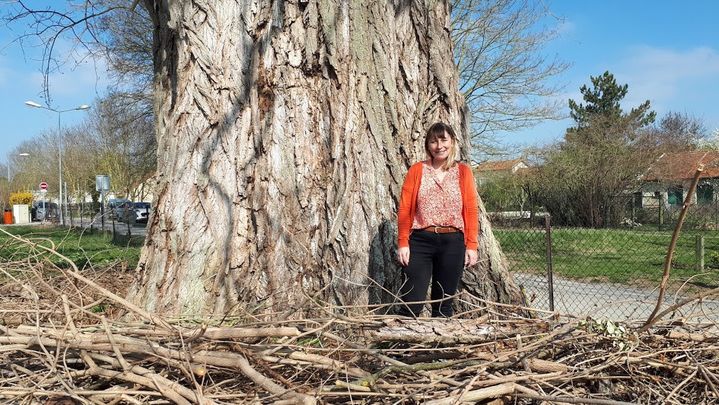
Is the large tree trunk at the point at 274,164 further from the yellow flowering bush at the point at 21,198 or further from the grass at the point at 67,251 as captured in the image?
the yellow flowering bush at the point at 21,198

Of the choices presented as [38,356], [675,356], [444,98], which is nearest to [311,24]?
[444,98]

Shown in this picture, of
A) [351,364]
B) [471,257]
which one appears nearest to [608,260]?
[471,257]

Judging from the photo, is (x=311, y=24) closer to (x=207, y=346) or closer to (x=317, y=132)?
(x=317, y=132)

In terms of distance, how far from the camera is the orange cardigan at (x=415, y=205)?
3611 millimetres

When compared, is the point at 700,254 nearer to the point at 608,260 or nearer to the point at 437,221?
the point at 608,260

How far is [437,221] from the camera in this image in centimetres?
368

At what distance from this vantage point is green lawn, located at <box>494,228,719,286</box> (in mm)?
11031

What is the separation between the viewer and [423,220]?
3.68m

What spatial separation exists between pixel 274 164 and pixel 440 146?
1038 mm

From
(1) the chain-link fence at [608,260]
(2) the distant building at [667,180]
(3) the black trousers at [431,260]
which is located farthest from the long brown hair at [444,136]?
(2) the distant building at [667,180]

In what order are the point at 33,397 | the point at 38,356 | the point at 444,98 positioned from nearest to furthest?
1. the point at 33,397
2. the point at 38,356
3. the point at 444,98

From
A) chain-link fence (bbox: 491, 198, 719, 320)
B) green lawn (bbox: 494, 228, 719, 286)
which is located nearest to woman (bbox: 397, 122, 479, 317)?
chain-link fence (bbox: 491, 198, 719, 320)

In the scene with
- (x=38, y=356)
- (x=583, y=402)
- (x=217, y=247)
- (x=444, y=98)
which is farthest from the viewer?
(x=444, y=98)

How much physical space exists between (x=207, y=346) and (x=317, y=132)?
5.79ft
